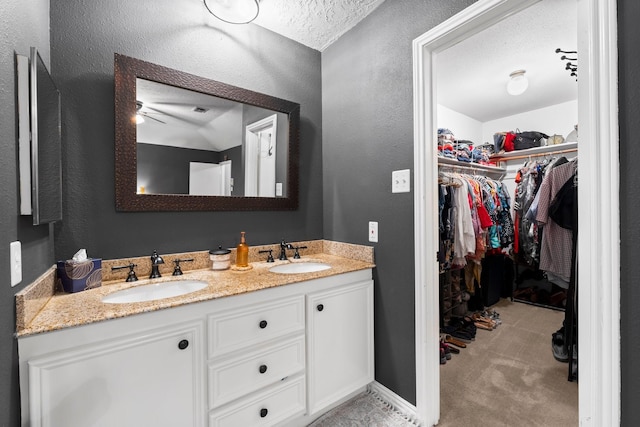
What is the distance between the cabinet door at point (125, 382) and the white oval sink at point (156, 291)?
331 millimetres

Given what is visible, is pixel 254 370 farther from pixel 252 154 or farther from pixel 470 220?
pixel 470 220

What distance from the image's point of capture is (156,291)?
137cm

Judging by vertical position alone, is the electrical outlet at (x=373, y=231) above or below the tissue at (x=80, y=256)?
above

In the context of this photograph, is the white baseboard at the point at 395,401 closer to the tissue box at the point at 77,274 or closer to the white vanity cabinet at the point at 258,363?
the white vanity cabinet at the point at 258,363

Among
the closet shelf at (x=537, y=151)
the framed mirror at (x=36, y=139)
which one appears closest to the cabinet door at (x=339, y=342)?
the framed mirror at (x=36, y=139)

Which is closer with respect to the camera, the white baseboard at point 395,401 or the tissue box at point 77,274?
the tissue box at point 77,274

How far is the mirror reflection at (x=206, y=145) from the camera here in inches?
58.2

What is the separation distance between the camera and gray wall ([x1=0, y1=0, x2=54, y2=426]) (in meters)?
0.75

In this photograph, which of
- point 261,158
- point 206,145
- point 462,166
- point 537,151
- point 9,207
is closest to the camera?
point 9,207

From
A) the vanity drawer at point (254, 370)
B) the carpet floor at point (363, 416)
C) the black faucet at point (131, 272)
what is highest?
the black faucet at point (131, 272)

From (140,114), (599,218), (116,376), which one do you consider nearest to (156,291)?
(116,376)

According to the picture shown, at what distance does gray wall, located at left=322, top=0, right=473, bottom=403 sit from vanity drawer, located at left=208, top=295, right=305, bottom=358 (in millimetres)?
609

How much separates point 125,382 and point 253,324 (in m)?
0.49

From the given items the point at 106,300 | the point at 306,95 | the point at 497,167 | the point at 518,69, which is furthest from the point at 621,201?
the point at 497,167
